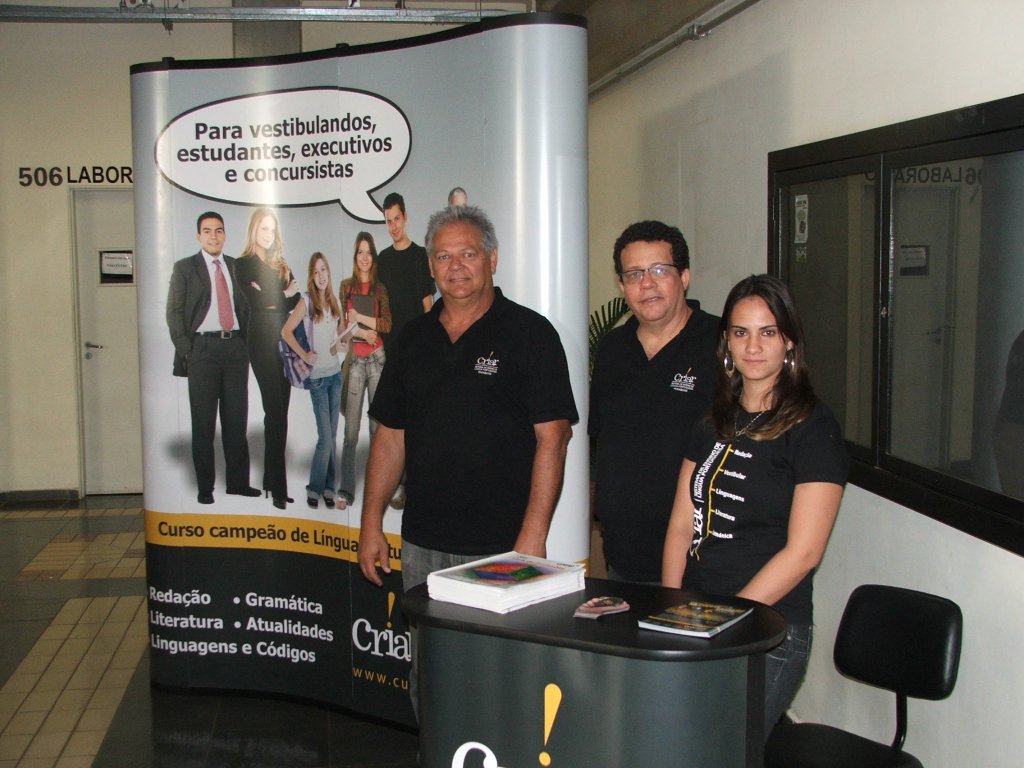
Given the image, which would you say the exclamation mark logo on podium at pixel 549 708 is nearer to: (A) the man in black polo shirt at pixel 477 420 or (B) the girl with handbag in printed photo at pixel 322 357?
(A) the man in black polo shirt at pixel 477 420

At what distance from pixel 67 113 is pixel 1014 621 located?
7.19m

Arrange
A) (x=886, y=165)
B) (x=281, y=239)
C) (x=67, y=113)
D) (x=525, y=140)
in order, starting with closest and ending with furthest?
(x=886, y=165)
(x=525, y=140)
(x=281, y=239)
(x=67, y=113)

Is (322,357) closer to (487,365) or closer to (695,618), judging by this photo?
(487,365)

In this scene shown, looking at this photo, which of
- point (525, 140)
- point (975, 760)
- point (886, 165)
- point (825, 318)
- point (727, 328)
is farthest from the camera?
point (825, 318)

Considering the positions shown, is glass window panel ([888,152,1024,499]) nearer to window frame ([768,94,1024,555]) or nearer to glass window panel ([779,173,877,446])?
window frame ([768,94,1024,555])

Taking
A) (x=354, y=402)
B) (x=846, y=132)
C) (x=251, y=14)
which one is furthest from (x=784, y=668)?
(x=251, y=14)

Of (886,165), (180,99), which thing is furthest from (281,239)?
→ (886,165)

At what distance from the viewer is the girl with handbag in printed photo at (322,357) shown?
375 cm

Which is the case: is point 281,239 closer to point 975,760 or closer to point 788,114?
point 788,114

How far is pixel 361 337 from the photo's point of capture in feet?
12.0

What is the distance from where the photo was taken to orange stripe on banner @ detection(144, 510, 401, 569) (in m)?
3.85

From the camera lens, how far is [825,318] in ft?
11.7

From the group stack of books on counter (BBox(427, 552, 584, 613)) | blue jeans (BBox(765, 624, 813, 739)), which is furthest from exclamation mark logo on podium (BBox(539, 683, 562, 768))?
blue jeans (BBox(765, 624, 813, 739))

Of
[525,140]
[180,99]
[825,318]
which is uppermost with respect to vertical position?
[180,99]
